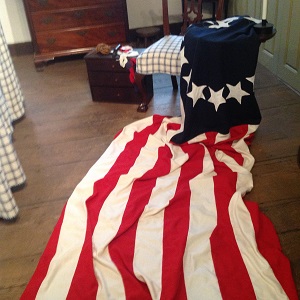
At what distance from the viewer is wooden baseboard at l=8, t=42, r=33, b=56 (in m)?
3.90

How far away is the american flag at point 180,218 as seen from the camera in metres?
1.20

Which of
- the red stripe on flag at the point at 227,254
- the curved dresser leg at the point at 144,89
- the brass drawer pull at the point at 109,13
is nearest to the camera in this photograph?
the red stripe on flag at the point at 227,254

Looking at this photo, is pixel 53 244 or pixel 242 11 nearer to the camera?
pixel 53 244

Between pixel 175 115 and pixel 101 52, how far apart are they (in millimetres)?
717

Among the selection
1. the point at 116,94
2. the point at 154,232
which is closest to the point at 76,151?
the point at 116,94

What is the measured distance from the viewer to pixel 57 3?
3246 mm

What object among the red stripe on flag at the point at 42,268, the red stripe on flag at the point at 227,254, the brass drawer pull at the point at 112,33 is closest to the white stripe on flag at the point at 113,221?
the red stripe on flag at the point at 42,268

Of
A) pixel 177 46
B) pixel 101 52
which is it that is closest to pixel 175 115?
pixel 177 46

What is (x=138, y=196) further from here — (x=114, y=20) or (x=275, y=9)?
(x=114, y=20)

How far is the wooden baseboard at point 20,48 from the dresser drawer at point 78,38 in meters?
0.58

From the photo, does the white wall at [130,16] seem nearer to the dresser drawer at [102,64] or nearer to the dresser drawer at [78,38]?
the dresser drawer at [78,38]

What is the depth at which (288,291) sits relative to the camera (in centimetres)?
116

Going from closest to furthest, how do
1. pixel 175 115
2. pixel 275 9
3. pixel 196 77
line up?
1. pixel 196 77
2. pixel 175 115
3. pixel 275 9

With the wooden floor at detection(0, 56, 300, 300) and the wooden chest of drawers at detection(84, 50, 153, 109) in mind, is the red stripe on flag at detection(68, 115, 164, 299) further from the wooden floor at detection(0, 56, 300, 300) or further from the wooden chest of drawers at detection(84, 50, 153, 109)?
the wooden chest of drawers at detection(84, 50, 153, 109)
